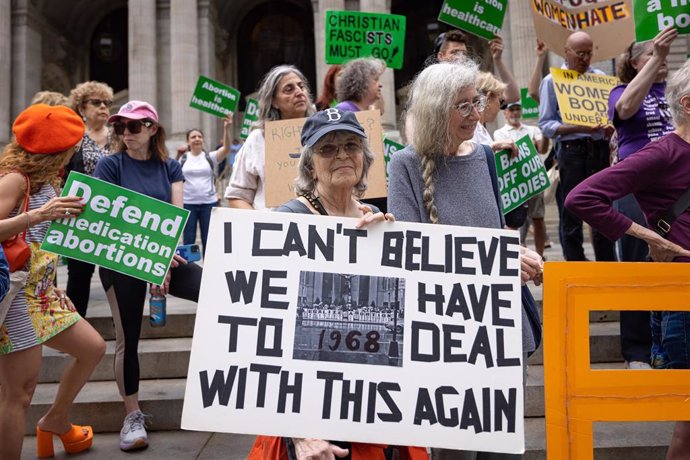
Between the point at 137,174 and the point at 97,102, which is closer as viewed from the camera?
the point at 137,174

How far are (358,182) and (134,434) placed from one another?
8.42 ft

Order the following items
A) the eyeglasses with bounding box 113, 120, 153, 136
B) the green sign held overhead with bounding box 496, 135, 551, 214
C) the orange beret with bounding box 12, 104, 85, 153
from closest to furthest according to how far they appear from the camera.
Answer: the orange beret with bounding box 12, 104, 85, 153 → the eyeglasses with bounding box 113, 120, 153, 136 → the green sign held overhead with bounding box 496, 135, 551, 214

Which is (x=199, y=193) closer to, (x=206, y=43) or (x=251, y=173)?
(x=251, y=173)

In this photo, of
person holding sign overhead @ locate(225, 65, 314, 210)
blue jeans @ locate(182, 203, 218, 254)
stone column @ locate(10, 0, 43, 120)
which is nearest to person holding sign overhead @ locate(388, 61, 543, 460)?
Result: person holding sign overhead @ locate(225, 65, 314, 210)

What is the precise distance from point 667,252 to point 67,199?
3.08 m

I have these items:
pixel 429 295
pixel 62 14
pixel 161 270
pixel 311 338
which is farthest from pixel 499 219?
pixel 62 14

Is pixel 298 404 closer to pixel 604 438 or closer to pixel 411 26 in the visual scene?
pixel 604 438

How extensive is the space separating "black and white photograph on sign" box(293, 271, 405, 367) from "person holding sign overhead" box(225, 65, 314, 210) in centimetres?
207

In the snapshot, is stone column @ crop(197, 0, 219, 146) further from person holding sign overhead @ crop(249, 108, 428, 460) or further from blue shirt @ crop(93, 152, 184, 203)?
person holding sign overhead @ crop(249, 108, 428, 460)

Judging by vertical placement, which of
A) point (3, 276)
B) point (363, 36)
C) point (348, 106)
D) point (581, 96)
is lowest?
point (3, 276)

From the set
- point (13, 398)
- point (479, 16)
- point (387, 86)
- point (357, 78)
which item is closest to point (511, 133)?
point (479, 16)

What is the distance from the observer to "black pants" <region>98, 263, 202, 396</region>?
3.84 meters

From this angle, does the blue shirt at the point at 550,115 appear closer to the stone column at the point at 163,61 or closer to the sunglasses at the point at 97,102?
the sunglasses at the point at 97,102

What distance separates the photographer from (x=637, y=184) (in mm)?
2625
